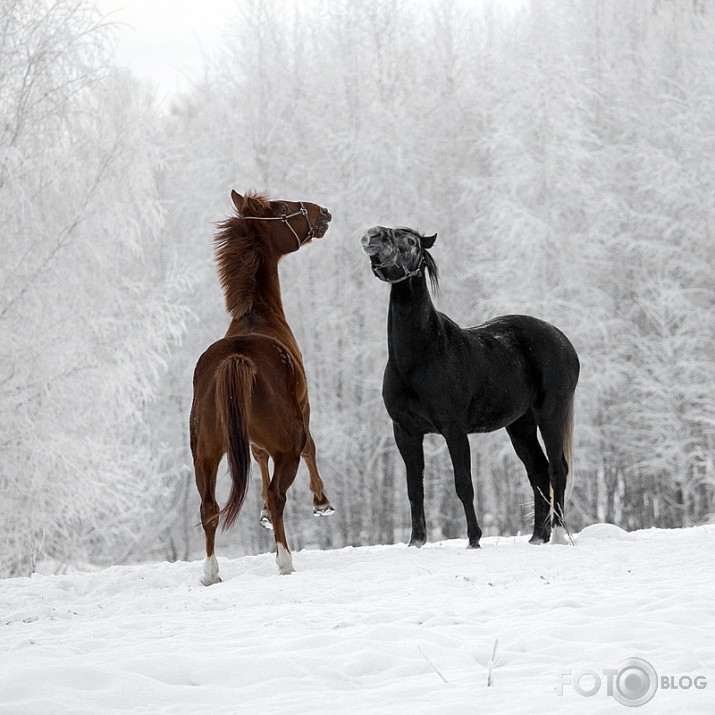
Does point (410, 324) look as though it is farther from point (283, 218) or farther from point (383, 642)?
point (383, 642)

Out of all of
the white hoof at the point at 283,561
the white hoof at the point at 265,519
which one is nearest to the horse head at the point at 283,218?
the white hoof at the point at 265,519

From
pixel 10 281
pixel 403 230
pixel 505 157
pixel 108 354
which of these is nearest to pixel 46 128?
pixel 10 281

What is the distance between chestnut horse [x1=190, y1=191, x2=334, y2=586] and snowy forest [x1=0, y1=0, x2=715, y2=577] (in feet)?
22.2

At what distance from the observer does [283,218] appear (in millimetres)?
6176

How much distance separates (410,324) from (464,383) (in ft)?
1.93

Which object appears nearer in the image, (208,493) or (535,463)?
(208,493)

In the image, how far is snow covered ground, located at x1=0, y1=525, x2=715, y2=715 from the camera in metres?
2.57

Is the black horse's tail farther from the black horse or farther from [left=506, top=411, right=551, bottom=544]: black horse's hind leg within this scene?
[left=506, top=411, right=551, bottom=544]: black horse's hind leg

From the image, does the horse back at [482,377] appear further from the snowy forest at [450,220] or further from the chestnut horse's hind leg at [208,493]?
the snowy forest at [450,220]

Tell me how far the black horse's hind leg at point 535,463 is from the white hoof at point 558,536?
0.22 meters

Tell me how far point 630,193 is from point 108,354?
11900 millimetres

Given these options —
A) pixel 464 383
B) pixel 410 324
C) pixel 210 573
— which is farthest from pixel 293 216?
pixel 210 573

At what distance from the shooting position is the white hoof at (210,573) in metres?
5.32

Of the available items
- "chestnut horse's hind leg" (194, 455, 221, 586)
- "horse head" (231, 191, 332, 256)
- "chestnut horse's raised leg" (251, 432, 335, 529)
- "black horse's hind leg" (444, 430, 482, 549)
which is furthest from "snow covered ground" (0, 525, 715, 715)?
"horse head" (231, 191, 332, 256)
